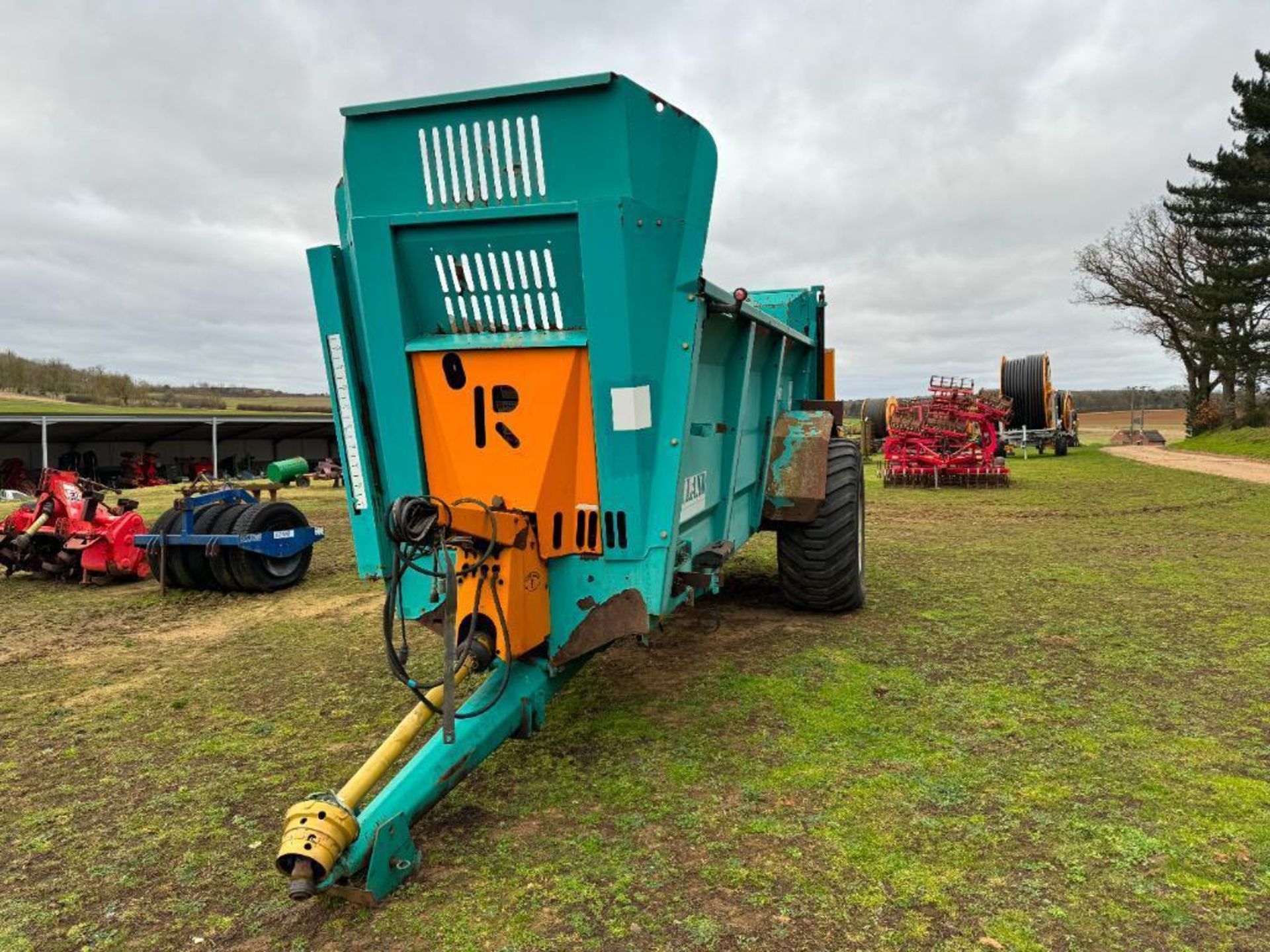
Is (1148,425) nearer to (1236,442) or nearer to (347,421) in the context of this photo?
(1236,442)

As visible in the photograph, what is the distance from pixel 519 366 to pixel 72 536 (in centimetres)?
644

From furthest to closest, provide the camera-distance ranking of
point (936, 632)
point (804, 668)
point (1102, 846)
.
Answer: point (936, 632) → point (804, 668) → point (1102, 846)

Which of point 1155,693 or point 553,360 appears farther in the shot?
point 1155,693

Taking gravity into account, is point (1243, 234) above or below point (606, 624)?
above

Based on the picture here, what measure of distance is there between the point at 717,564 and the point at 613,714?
0.89 m

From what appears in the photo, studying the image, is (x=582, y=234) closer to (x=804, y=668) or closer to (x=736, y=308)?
(x=736, y=308)

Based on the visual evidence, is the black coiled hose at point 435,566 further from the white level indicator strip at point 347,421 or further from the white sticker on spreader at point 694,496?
the white sticker on spreader at point 694,496

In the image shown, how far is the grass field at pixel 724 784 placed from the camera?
2.29m

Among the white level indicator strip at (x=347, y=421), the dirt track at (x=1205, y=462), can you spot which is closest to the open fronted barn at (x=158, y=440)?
the white level indicator strip at (x=347, y=421)

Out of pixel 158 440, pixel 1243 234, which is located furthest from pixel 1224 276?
pixel 158 440

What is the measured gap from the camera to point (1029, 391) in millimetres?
23906

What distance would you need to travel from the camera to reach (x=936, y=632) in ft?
16.7

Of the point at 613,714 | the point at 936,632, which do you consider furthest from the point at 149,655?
the point at 936,632

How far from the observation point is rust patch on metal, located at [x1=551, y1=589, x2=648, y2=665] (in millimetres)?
3176
